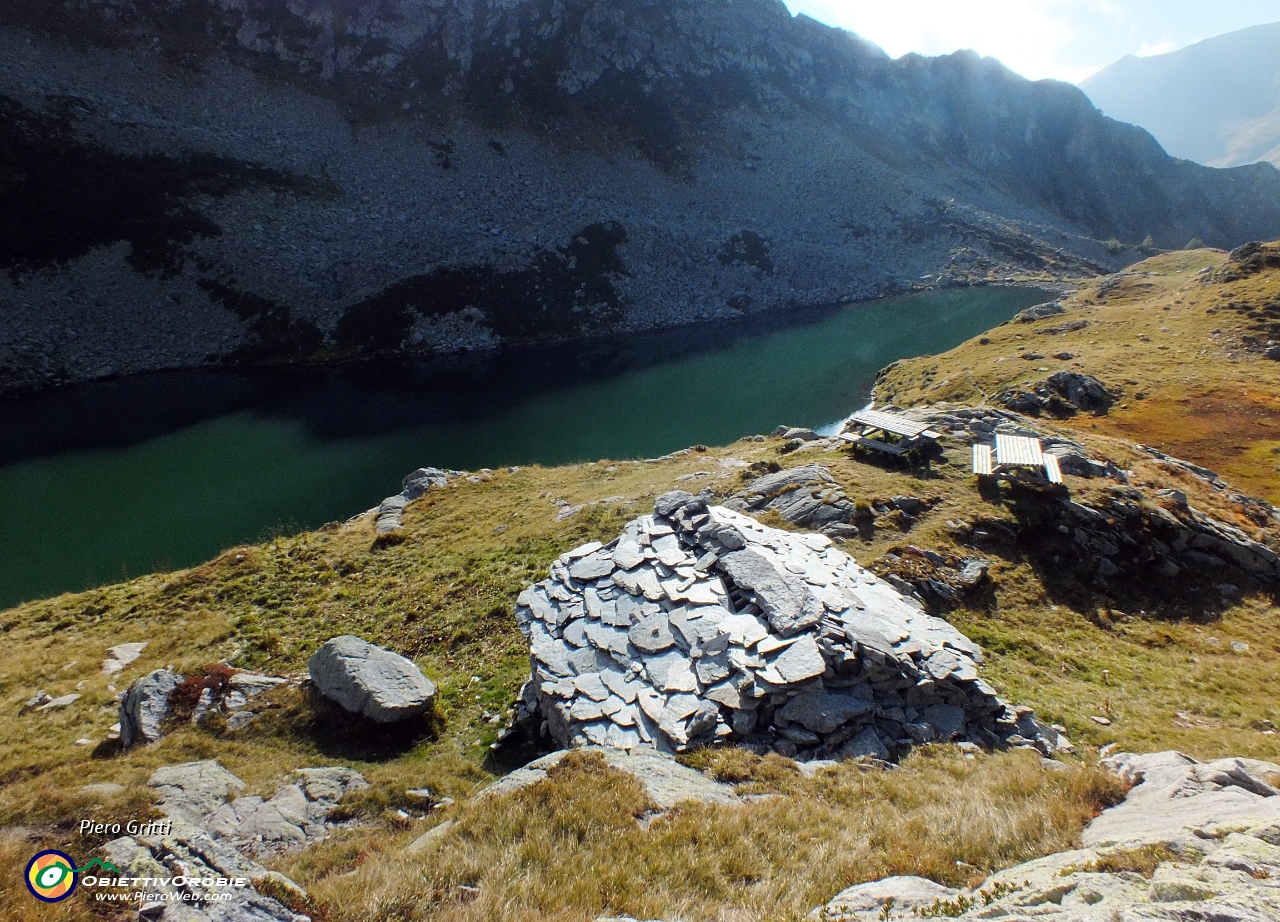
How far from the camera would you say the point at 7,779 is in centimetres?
1227

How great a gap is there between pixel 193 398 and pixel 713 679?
208ft

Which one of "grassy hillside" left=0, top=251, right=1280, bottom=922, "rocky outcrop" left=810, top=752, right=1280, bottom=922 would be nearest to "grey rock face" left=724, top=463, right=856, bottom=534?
"grassy hillside" left=0, top=251, right=1280, bottom=922

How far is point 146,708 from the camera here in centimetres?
1366

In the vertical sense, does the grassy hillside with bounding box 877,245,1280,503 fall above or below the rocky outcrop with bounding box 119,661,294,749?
above

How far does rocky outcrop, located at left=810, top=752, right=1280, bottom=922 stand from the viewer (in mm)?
5387

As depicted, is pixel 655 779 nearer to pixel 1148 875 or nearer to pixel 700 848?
pixel 700 848

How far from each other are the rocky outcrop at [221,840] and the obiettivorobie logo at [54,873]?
24 centimetres

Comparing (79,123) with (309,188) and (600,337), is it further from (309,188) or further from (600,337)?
(600,337)

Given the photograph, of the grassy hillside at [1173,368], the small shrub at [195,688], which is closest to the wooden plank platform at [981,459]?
the grassy hillside at [1173,368]

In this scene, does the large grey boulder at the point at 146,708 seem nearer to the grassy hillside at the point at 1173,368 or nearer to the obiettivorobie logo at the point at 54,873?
the obiettivorobie logo at the point at 54,873

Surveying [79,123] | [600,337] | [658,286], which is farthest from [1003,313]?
[79,123]

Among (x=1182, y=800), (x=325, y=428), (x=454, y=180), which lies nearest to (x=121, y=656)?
(x=1182, y=800)

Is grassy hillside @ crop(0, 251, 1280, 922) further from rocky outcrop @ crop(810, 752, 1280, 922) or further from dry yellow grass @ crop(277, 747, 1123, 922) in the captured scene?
rocky outcrop @ crop(810, 752, 1280, 922)

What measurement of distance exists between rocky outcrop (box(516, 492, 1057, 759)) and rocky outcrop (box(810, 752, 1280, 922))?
3.59 m
